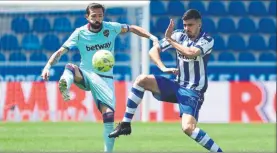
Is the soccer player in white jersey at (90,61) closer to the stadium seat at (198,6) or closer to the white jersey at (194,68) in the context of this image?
the white jersey at (194,68)

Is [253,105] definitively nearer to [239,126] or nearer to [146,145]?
[239,126]

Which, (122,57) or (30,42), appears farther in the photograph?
(30,42)

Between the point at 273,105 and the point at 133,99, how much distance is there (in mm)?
9607

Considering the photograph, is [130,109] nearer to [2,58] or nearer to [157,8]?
[2,58]

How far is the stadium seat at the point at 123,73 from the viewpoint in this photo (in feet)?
62.3

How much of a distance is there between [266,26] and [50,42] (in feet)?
21.5

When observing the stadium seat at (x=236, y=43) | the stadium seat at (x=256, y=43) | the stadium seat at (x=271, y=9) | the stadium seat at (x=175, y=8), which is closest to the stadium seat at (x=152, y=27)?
the stadium seat at (x=175, y=8)

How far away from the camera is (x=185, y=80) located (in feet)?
29.7

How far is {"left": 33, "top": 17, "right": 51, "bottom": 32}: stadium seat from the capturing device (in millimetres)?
19188

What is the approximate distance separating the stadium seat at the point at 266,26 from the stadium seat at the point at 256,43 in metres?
0.34

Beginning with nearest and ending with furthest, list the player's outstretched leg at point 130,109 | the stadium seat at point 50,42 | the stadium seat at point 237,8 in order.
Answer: the player's outstretched leg at point 130,109
the stadium seat at point 50,42
the stadium seat at point 237,8

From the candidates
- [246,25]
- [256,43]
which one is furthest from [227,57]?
[246,25]

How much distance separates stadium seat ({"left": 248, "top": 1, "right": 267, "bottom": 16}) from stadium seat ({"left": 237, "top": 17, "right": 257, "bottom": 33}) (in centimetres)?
31

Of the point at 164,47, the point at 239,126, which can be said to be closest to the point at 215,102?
the point at 239,126
